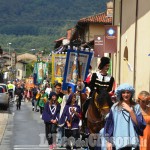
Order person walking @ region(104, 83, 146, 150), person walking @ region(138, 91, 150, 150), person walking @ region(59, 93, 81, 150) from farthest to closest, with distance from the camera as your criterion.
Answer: person walking @ region(59, 93, 81, 150), person walking @ region(138, 91, 150, 150), person walking @ region(104, 83, 146, 150)

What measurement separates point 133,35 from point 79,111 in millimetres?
11168

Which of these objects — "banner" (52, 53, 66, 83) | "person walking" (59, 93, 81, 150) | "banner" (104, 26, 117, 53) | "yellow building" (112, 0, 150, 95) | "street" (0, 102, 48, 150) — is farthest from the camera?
"banner" (52, 53, 66, 83)

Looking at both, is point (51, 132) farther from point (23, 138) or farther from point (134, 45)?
point (134, 45)

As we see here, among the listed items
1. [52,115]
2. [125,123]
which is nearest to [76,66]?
[52,115]

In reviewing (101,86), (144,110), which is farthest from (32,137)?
(144,110)

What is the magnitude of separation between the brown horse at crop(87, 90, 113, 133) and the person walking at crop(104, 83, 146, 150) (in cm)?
199

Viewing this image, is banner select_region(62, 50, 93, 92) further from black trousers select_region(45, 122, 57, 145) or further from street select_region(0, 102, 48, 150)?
street select_region(0, 102, 48, 150)

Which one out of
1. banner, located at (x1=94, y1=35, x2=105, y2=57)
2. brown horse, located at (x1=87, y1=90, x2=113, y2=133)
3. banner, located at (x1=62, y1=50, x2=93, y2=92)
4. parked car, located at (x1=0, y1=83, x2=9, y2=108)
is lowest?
parked car, located at (x1=0, y1=83, x2=9, y2=108)

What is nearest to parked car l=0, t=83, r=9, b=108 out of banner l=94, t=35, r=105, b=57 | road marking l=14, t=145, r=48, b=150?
banner l=94, t=35, r=105, b=57

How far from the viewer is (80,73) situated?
1669 centimetres

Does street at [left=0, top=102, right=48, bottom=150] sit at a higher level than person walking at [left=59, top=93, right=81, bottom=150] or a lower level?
lower

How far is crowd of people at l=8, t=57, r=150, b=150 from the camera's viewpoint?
8133 mm

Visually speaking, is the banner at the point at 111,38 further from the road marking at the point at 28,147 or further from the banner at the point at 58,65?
the road marking at the point at 28,147

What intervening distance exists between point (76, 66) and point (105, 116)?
20.8 ft
